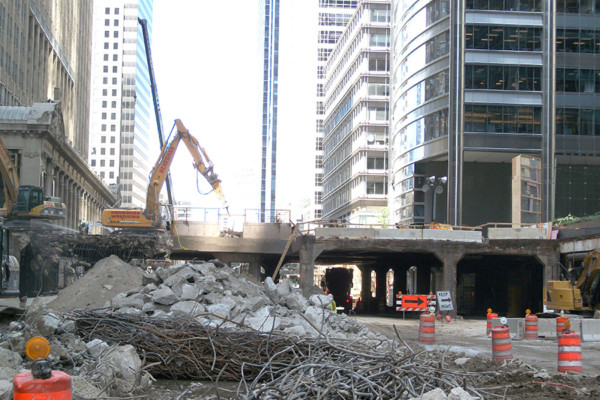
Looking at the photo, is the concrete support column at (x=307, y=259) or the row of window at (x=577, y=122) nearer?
the concrete support column at (x=307, y=259)

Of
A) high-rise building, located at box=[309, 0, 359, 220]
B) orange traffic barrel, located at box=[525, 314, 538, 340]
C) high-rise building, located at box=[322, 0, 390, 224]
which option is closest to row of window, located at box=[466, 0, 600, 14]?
high-rise building, located at box=[322, 0, 390, 224]

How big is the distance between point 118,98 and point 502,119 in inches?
4955

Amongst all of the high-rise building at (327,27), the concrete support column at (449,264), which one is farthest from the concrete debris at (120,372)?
the high-rise building at (327,27)

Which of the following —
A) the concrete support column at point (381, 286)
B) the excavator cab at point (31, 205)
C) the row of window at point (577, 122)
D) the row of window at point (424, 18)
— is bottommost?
the concrete support column at point (381, 286)

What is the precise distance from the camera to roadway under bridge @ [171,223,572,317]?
40312mm

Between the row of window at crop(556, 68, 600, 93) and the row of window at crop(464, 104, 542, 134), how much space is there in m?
2.86

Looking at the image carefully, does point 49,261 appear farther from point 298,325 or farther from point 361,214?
point 361,214

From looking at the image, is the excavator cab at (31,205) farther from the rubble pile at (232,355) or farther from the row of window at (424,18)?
the row of window at (424,18)

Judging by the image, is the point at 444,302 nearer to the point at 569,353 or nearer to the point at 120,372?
the point at 569,353

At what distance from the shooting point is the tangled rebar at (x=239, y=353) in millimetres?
9039

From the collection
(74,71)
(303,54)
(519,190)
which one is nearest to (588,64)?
(519,190)

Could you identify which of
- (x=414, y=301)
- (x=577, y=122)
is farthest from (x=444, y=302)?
(x=577, y=122)

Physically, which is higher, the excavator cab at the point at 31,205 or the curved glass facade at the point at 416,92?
the curved glass facade at the point at 416,92

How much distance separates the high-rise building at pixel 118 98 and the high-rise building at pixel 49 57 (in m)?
56.8
